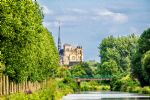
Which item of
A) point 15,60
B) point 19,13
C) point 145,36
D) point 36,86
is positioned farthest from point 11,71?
point 145,36

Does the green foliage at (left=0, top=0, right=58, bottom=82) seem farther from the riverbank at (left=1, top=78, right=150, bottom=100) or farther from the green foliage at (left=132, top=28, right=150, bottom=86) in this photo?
the green foliage at (left=132, top=28, right=150, bottom=86)

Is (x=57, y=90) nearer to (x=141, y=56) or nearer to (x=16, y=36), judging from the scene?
(x=16, y=36)

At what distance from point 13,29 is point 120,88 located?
380 feet

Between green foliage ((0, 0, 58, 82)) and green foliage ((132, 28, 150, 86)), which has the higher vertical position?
green foliage ((132, 28, 150, 86))

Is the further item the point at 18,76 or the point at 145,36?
the point at 145,36

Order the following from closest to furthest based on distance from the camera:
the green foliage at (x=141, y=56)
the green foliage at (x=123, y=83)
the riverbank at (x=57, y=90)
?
the riverbank at (x=57, y=90) < the green foliage at (x=141, y=56) < the green foliage at (x=123, y=83)

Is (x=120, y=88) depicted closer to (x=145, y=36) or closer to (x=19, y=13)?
(x=145, y=36)

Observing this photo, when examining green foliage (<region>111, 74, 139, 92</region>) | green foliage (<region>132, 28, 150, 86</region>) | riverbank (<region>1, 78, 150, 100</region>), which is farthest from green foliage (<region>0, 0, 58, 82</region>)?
green foliage (<region>111, 74, 139, 92</region>)

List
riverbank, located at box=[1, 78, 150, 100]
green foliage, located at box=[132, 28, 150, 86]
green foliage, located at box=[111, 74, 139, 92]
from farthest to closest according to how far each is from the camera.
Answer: green foliage, located at box=[111, 74, 139, 92] → green foliage, located at box=[132, 28, 150, 86] → riverbank, located at box=[1, 78, 150, 100]

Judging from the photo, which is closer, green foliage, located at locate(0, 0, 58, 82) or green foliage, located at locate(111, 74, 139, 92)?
green foliage, located at locate(0, 0, 58, 82)

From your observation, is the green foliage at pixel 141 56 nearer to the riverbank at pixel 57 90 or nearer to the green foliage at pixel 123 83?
the riverbank at pixel 57 90

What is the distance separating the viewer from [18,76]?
217 ft

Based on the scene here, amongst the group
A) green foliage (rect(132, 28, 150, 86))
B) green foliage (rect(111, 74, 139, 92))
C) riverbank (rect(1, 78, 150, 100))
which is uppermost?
green foliage (rect(132, 28, 150, 86))

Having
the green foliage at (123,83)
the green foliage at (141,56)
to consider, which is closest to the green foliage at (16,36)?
the green foliage at (141,56)
